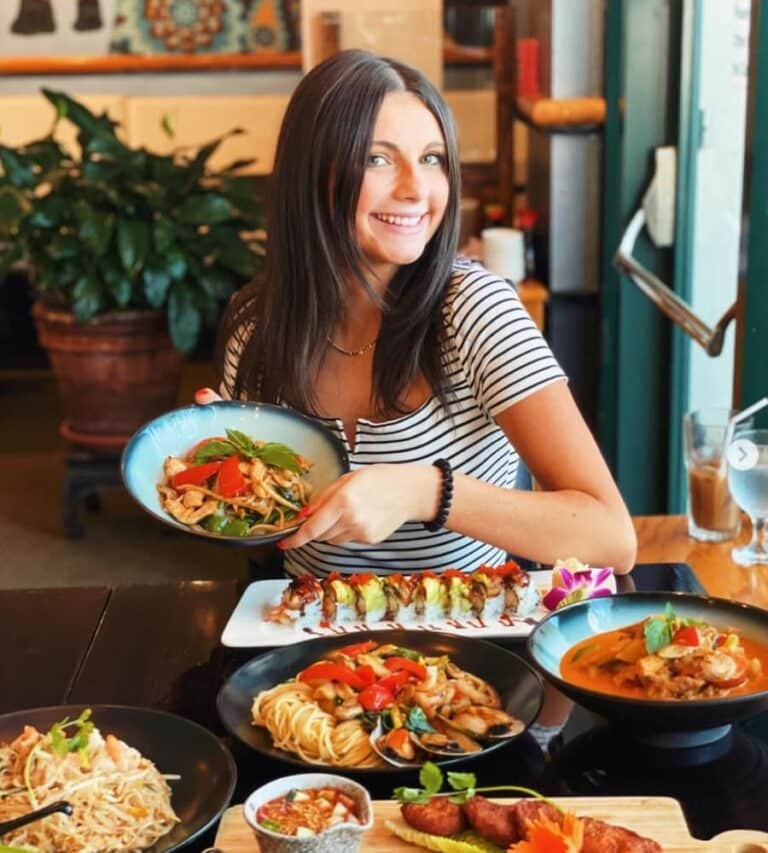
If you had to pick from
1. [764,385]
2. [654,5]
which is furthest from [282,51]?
[764,385]

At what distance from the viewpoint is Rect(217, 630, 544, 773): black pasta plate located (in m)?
1.43

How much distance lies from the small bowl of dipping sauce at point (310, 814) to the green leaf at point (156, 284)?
11.8ft

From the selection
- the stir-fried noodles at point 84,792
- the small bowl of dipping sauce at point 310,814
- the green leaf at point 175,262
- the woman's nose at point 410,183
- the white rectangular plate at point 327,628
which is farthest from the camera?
the green leaf at point 175,262

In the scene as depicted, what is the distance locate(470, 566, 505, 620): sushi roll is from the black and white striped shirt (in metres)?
0.36

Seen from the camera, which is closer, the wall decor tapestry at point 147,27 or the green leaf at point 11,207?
the green leaf at point 11,207

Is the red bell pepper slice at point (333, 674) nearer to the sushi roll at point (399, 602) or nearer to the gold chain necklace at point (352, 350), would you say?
the sushi roll at point (399, 602)

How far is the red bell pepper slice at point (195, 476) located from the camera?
1771 millimetres

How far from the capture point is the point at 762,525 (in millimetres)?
2283

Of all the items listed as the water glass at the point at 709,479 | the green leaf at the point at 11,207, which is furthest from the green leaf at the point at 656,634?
the green leaf at the point at 11,207

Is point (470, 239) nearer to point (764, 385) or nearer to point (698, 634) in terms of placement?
point (764, 385)

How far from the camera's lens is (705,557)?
2.37 meters

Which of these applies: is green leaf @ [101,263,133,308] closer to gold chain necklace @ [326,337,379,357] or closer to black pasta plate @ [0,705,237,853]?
gold chain necklace @ [326,337,379,357]

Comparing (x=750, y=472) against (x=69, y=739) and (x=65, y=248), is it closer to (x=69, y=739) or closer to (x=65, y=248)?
(x=69, y=739)

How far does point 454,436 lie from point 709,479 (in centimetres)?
52
